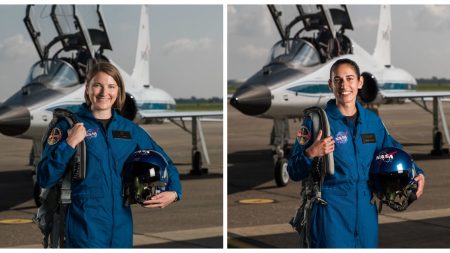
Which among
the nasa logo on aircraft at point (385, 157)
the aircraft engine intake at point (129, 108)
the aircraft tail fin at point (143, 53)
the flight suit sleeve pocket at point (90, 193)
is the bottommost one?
the flight suit sleeve pocket at point (90, 193)

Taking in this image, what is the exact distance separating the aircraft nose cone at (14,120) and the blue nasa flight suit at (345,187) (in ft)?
33.0

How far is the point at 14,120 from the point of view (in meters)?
14.2

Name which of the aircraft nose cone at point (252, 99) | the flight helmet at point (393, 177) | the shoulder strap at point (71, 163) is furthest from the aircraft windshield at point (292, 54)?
the shoulder strap at point (71, 163)

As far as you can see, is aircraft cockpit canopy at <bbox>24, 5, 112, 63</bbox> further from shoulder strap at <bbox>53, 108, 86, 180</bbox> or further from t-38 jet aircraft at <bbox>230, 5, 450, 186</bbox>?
shoulder strap at <bbox>53, 108, 86, 180</bbox>

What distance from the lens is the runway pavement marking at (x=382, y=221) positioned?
9.87 metres

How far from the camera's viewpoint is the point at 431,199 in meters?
12.5

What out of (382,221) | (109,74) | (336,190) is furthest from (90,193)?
(382,221)

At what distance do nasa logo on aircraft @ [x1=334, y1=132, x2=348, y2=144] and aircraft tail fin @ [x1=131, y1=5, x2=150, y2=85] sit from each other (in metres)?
20.6

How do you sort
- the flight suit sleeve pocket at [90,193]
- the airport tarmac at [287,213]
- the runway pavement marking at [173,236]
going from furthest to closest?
the runway pavement marking at [173,236] → the airport tarmac at [287,213] → the flight suit sleeve pocket at [90,193]

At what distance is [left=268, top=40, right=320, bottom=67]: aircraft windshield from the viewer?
52.2 feet

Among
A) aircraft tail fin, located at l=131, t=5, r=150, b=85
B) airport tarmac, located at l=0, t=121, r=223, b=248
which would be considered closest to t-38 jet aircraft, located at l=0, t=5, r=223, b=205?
airport tarmac, located at l=0, t=121, r=223, b=248

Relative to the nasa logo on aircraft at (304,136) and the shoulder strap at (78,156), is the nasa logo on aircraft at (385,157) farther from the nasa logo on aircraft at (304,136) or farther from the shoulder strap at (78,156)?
the shoulder strap at (78,156)

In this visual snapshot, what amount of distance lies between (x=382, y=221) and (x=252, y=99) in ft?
15.1

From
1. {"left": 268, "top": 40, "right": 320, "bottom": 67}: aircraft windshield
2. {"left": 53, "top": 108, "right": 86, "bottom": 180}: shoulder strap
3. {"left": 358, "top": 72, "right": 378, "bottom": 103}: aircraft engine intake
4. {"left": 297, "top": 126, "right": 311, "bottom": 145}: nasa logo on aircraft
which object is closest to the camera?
{"left": 53, "top": 108, "right": 86, "bottom": 180}: shoulder strap
